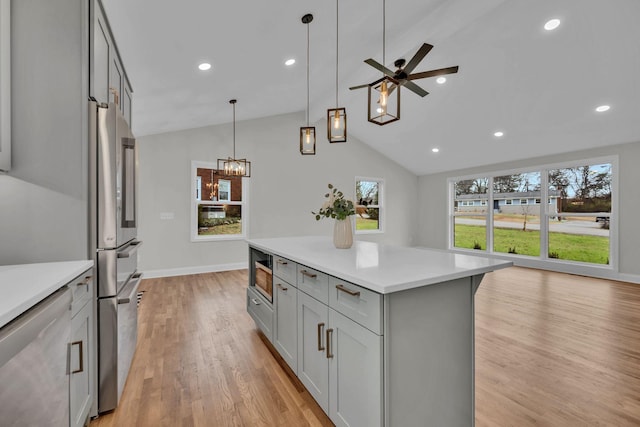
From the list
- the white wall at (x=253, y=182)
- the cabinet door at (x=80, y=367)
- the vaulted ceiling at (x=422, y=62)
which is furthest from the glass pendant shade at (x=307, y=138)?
the white wall at (x=253, y=182)

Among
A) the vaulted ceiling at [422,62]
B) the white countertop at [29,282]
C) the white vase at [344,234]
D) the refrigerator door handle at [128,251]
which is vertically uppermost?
the vaulted ceiling at [422,62]

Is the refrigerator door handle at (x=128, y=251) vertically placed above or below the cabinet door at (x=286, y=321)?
above

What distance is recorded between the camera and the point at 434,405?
1283 mm

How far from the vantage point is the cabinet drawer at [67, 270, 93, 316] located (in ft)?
4.21

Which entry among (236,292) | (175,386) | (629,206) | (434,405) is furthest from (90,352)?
(629,206)

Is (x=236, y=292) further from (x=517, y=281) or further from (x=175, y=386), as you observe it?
(x=517, y=281)

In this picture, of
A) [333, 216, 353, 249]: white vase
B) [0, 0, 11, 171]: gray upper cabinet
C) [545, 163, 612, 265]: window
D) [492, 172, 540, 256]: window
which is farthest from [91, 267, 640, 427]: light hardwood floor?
[492, 172, 540, 256]: window

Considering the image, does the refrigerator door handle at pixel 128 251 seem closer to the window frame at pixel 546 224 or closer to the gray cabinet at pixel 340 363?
the gray cabinet at pixel 340 363

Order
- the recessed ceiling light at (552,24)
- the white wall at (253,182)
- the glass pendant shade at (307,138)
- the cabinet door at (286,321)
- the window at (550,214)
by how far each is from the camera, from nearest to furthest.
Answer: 1. the cabinet door at (286,321)
2. the glass pendant shade at (307,138)
3. the recessed ceiling light at (552,24)
4. the white wall at (253,182)
5. the window at (550,214)

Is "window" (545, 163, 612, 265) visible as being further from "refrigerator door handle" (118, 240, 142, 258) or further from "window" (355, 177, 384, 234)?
"refrigerator door handle" (118, 240, 142, 258)

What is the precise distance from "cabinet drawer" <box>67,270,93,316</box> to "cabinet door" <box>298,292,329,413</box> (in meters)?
1.10

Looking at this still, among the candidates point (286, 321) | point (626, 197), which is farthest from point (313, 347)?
point (626, 197)

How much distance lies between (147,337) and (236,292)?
151 cm

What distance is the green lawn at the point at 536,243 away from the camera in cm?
509
